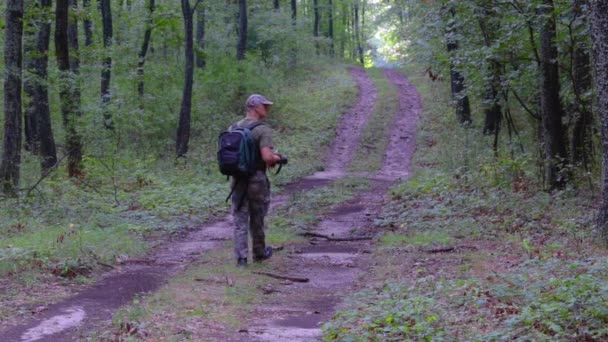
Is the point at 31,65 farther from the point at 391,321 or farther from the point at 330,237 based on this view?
the point at 391,321

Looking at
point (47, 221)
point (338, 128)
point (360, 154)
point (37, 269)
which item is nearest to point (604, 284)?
point (37, 269)

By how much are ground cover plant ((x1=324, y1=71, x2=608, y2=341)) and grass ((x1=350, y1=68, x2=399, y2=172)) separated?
729 centimetres

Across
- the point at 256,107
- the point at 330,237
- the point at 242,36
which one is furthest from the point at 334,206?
the point at 242,36

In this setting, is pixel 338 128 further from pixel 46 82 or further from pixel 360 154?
pixel 46 82

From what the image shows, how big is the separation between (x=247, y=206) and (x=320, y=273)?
126 cm

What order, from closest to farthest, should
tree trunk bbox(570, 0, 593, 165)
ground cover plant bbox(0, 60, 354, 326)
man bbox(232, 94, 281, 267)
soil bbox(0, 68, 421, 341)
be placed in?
soil bbox(0, 68, 421, 341), ground cover plant bbox(0, 60, 354, 326), man bbox(232, 94, 281, 267), tree trunk bbox(570, 0, 593, 165)

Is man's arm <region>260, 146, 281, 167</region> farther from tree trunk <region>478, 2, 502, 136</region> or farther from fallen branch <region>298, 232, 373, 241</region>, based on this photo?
tree trunk <region>478, 2, 502, 136</region>

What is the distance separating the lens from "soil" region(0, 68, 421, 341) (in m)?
5.95

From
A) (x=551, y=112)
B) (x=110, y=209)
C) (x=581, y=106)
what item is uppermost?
(x=581, y=106)

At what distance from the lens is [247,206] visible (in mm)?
8906

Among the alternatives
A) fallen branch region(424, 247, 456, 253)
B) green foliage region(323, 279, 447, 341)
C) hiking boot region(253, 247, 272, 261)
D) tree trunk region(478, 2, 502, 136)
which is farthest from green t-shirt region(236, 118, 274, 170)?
tree trunk region(478, 2, 502, 136)

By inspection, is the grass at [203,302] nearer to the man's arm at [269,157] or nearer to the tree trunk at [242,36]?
the man's arm at [269,157]

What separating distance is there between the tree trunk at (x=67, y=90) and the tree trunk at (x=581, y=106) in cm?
1117

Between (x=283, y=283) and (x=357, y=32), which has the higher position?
(x=357, y=32)
